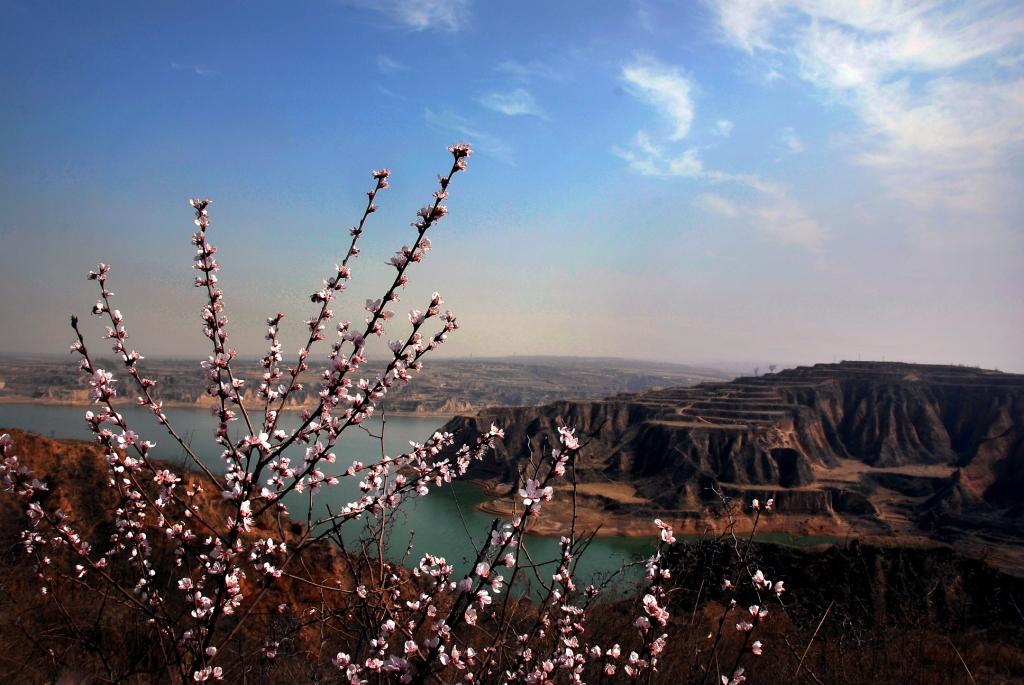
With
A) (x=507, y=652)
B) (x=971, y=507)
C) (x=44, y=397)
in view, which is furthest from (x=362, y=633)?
(x=44, y=397)

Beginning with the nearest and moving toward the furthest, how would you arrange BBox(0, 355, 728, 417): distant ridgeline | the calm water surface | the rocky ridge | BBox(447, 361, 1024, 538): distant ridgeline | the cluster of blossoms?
the cluster of blossoms, the calm water surface, the rocky ridge, BBox(447, 361, 1024, 538): distant ridgeline, BBox(0, 355, 728, 417): distant ridgeline

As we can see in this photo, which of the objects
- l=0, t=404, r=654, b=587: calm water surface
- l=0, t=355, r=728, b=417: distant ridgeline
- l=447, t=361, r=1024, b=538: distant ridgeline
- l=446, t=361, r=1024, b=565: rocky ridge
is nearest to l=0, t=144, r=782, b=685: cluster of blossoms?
l=0, t=355, r=728, b=417: distant ridgeline

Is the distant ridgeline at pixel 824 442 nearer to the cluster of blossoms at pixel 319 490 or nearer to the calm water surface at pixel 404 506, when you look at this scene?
the calm water surface at pixel 404 506

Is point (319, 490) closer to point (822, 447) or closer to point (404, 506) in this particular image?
point (404, 506)

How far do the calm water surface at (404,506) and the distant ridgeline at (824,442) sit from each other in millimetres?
7869

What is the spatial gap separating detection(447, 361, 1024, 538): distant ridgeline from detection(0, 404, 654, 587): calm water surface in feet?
25.8

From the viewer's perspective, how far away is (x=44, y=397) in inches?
2616

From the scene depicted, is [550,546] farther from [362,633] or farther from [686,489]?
[362,633]

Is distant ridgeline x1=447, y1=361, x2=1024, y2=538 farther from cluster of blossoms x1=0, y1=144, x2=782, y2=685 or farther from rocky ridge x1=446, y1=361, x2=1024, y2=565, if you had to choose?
cluster of blossoms x1=0, y1=144, x2=782, y2=685

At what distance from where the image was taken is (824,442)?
51281 millimetres

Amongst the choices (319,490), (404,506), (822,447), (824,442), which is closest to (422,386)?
(824,442)

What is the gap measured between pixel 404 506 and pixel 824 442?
51.4m

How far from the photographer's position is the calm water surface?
67.8ft

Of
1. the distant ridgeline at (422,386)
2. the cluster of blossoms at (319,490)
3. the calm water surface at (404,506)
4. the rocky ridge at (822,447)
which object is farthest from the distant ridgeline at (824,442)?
the cluster of blossoms at (319,490)
